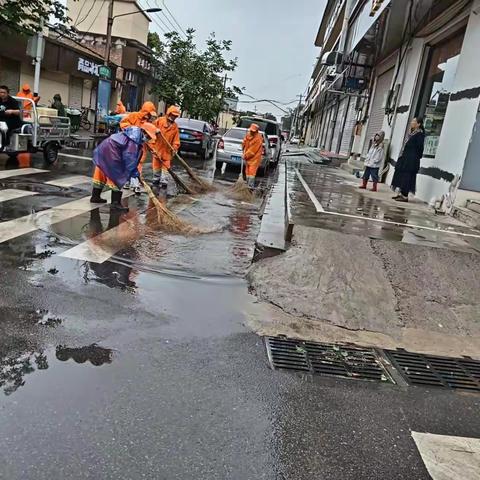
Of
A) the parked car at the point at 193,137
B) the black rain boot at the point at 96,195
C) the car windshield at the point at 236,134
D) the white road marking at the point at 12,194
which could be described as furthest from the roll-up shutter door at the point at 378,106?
the white road marking at the point at 12,194

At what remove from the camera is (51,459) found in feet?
7.57

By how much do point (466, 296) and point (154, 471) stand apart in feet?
13.0

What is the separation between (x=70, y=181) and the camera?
33.9ft

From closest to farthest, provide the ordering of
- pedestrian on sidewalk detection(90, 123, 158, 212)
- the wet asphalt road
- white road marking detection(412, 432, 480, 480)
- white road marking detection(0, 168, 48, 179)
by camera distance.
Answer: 1. the wet asphalt road
2. white road marking detection(412, 432, 480, 480)
3. pedestrian on sidewalk detection(90, 123, 158, 212)
4. white road marking detection(0, 168, 48, 179)

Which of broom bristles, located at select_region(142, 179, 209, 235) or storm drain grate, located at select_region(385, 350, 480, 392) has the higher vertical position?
broom bristles, located at select_region(142, 179, 209, 235)

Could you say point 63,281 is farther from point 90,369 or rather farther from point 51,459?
point 51,459

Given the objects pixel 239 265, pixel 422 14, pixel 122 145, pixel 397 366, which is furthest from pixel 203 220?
pixel 422 14

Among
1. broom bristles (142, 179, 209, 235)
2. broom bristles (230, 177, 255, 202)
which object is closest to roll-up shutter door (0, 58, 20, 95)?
broom bristles (230, 177, 255, 202)

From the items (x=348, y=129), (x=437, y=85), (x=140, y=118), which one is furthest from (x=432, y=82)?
(x=348, y=129)

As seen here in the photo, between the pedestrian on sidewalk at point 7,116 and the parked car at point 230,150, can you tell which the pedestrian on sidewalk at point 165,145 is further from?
the parked car at point 230,150

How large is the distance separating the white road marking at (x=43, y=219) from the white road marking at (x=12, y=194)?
0.80 meters

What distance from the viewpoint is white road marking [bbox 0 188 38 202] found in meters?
7.89

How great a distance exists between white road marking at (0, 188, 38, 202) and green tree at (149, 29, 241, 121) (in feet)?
99.7

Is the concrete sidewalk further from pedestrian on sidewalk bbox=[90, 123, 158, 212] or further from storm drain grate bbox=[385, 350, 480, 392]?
pedestrian on sidewalk bbox=[90, 123, 158, 212]
